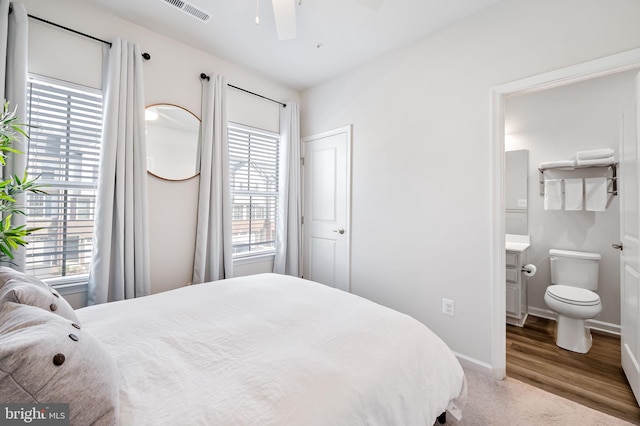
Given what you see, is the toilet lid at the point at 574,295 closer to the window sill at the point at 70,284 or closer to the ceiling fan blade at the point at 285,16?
the ceiling fan blade at the point at 285,16

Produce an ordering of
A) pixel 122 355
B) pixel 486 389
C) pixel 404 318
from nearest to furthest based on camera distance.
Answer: pixel 122 355 < pixel 404 318 < pixel 486 389

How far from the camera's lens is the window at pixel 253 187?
10.0 feet

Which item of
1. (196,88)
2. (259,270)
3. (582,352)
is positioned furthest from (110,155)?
(582,352)

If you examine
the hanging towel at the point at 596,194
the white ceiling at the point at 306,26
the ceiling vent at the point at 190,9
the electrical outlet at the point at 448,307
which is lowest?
the electrical outlet at the point at 448,307

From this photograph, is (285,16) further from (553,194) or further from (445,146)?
(553,194)

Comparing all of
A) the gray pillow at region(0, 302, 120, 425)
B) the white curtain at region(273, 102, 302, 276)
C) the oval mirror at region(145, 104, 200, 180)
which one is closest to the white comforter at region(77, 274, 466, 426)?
the gray pillow at region(0, 302, 120, 425)

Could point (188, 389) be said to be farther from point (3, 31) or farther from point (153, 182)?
point (3, 31)

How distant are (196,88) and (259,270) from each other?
2.05m

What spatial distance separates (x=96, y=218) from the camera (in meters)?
2.04

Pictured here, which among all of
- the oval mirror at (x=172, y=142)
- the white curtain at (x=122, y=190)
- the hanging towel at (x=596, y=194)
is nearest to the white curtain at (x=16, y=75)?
the white curtain at (x=122, y=190)

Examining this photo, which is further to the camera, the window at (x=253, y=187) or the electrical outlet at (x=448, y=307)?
the window at (x=253, y=187)

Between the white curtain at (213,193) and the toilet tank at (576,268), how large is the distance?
3.53m

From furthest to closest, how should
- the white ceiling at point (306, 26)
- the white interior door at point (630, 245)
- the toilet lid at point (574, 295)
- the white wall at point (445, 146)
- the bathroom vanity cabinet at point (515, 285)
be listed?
the bathroom vanity cabinet at point (515, 285), the toilet lid at point (574, 295), the white ceiling at point (306, 26), the white wall at point (445, 146), the white interior door at point (630, 245)

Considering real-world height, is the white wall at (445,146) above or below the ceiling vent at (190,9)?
below
